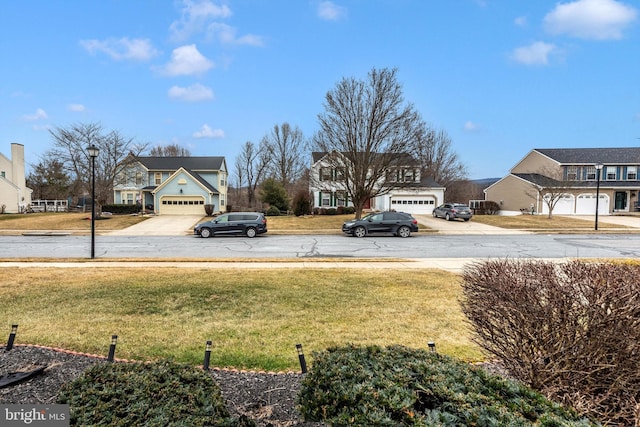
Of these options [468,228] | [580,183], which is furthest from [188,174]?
[580,183]

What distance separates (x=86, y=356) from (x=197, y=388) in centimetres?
264

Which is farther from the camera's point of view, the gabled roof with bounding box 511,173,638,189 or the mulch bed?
the gabled roof with bounding box 511,173,638,189

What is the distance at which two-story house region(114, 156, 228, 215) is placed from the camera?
3741 cm

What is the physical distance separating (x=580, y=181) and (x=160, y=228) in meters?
40.4

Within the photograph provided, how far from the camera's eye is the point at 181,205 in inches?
1485

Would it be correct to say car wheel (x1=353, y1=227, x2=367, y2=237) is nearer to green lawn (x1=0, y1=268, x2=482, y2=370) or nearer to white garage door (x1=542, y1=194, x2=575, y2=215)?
green lawn (x1=0, y1=268, x2=482, y2=370)

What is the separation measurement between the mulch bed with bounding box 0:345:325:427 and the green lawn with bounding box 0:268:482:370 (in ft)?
0.90

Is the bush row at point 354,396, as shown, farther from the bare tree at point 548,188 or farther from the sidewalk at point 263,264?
the bare tree at point 548,188

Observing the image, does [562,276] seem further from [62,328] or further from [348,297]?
[62,328]

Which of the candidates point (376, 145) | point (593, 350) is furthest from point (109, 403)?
point (376, 145)

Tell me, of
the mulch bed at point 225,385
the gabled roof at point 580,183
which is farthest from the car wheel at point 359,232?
the gabled roof at point 580,183

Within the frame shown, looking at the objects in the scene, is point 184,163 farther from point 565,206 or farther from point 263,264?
point 565,206

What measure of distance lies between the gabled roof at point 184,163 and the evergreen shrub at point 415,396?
138 feet

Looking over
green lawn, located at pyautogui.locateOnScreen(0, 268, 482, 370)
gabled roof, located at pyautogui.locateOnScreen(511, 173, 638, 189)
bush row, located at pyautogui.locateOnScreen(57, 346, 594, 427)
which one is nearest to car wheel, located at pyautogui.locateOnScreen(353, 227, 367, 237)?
green lawn, located at pyautogui.locateOnScreen(0, 268, 482, 370)
